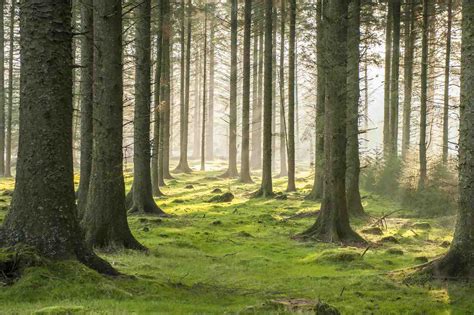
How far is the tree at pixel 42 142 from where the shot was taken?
696 centimetres

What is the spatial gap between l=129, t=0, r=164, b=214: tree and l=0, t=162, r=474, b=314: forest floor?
931 mm

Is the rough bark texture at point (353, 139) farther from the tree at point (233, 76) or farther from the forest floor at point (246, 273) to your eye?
the tree at point (233, 76)

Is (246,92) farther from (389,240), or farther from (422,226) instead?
(389,240)

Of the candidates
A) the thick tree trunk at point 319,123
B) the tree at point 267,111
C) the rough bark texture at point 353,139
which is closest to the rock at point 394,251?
the rough bark texture at point 353,139

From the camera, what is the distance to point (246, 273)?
10.2 metres

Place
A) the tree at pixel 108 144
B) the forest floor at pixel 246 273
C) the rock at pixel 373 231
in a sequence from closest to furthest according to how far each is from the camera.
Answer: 1. the forest floor at pixel 246 273
2. the tree at pixel 108 144
3. the rock at pixel 373 231

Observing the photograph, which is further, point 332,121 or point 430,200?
point 430,200

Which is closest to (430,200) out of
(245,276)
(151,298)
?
(245,276)

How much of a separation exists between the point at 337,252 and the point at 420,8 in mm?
15578

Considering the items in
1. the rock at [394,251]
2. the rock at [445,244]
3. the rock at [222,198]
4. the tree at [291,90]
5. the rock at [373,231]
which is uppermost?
the tree at [291,90]

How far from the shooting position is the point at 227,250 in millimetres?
12766

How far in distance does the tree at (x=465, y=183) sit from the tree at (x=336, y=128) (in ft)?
16.3

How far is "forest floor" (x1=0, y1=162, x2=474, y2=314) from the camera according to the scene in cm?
644

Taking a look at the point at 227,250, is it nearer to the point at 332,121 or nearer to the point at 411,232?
the point at 332,121
